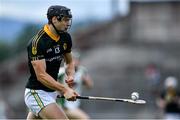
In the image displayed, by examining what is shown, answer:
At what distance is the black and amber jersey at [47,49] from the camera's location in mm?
10297

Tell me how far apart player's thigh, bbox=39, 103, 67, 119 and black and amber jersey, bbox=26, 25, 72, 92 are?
29 cm

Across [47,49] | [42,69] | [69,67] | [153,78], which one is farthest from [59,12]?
[153,78]

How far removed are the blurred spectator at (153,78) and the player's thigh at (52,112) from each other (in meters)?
16.5

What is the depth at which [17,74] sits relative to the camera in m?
31.1

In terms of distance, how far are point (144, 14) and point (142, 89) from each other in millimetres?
5727

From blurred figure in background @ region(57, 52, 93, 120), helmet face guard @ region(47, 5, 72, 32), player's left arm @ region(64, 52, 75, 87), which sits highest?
helmet face guard @ region(47, 5, 72, 32)

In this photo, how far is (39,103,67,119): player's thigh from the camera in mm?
10352

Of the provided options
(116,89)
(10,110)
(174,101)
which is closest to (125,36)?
(116,89)

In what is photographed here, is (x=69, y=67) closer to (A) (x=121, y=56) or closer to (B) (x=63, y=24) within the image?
(B) (x=63, y=24)

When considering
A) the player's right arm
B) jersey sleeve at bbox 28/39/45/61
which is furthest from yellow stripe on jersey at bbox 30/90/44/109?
jersey sleeve at bbox 28/39/45/61

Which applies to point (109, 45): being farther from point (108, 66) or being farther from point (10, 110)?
point (10, 110)

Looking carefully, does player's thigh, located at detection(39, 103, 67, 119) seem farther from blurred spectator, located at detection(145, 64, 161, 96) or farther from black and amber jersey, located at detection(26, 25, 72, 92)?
blurred spectator, located at detection(145, 64, 161, 96)

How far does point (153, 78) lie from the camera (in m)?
27.5

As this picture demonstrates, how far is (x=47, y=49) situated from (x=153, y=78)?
17.4 m
